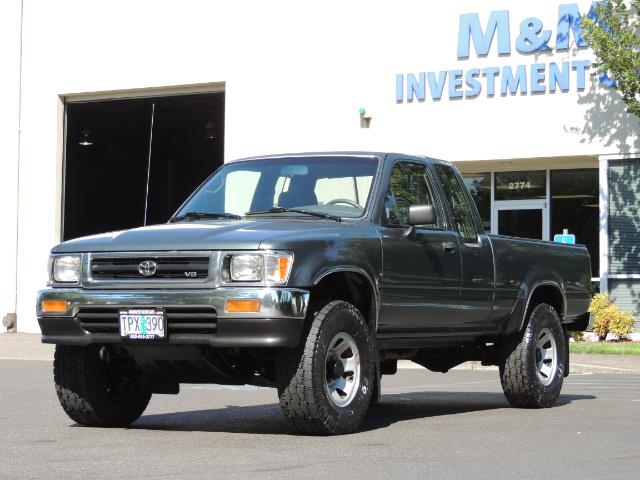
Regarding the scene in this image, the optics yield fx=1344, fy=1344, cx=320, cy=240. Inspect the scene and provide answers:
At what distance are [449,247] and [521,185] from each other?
1580 cm

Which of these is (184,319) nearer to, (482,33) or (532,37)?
(532,37)

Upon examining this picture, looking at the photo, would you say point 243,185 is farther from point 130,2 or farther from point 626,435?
point 130,2

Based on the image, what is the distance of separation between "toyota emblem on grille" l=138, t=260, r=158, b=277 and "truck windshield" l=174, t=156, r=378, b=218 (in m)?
1.27

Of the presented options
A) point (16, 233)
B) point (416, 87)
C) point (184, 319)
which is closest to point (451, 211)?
point (184, 319)

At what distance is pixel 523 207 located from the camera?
26.0 meters

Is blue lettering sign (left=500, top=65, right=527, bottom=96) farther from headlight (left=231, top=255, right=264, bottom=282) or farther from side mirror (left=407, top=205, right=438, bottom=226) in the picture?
headlight (left=231, top=255, right=264, bottom=282)

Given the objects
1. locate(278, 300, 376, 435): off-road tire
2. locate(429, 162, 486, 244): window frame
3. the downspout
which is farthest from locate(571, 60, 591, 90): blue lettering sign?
locate(278, 300, 376, 435): off-road tire

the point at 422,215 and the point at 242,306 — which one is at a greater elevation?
the point at 422,215

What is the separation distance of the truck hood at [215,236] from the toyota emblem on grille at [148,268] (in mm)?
95

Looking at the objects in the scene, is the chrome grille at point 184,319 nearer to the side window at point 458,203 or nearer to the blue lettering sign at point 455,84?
the side window at point 458,203

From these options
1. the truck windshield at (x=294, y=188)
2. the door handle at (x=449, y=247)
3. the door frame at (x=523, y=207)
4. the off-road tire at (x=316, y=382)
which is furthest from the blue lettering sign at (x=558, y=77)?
the off-road tire at (x=316, y=382)

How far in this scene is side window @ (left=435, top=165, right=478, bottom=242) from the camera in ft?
36.2

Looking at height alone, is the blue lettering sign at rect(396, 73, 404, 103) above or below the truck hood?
above

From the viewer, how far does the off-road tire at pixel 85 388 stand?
31.2 ft
